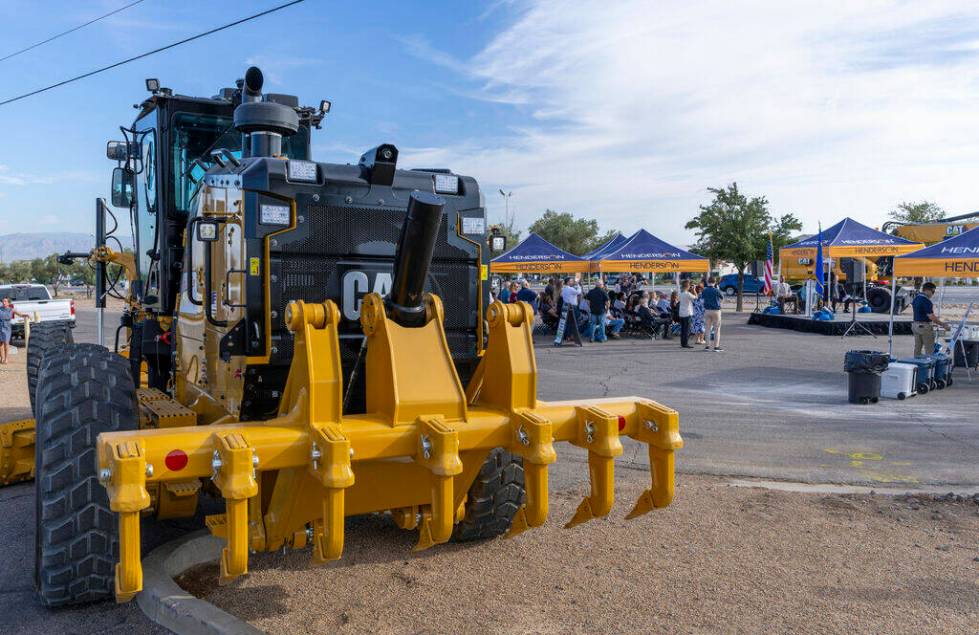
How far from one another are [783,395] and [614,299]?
38.9 ft

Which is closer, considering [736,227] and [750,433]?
[750,433]

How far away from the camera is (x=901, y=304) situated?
30.7m

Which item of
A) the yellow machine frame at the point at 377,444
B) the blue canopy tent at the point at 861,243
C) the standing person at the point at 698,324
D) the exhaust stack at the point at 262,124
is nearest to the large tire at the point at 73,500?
the yellow machine frame at the point at 377,444

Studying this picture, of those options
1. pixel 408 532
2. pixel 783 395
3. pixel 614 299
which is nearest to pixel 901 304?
pixel 614 299

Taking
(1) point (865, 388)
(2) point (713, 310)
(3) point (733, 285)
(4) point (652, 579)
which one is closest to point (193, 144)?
(4) point (652, 579)

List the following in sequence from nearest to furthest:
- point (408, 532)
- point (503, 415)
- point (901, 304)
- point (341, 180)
→ 1. point (503, 415)
2. point (341, 180)
3. point (408, 532)
4. point (901, 304)

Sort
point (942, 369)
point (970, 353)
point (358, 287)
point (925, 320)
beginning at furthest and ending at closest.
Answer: point (925, 320)
point (970, 353)
point (942, 369)
point (358, 287)

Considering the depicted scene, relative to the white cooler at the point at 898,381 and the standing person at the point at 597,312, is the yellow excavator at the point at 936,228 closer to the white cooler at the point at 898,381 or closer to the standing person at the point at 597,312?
the standing person at the point at 597,312

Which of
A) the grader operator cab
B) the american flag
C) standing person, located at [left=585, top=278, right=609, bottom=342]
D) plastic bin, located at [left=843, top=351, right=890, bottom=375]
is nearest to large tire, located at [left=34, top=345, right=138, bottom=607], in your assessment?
the grader operator cab

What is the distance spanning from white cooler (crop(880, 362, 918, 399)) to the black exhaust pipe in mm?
9712

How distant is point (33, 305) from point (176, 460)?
21232 mm

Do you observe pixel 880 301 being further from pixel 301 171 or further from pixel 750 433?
pixel 301 171

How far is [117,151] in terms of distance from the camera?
648cm

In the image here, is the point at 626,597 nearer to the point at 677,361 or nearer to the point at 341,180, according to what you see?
the point at 341,180
